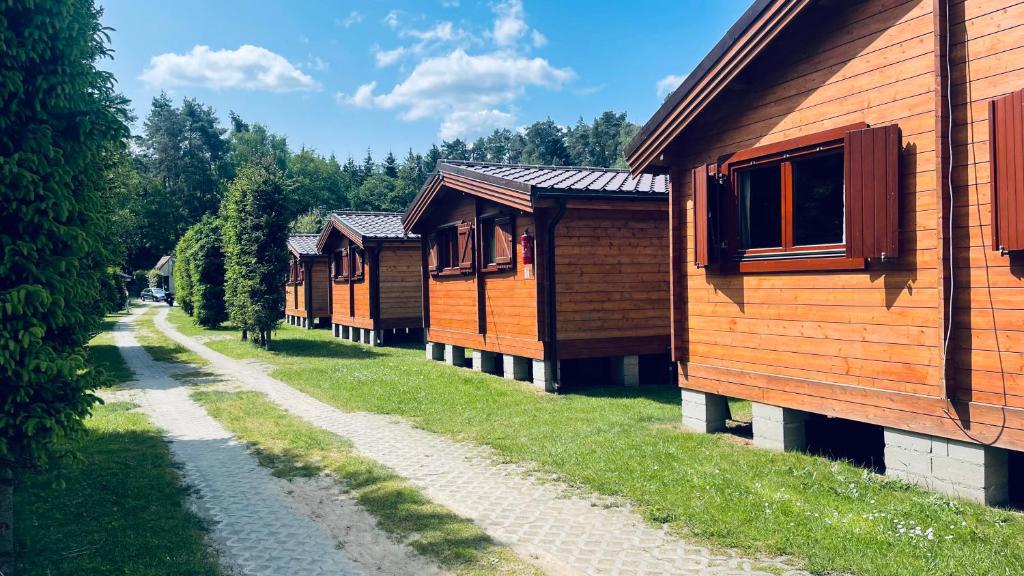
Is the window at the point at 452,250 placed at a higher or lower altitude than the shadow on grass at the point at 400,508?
higher

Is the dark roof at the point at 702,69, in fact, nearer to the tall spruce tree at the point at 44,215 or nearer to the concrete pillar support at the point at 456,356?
the tall spruce tree at the point at 44,215

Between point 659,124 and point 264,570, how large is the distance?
7035 mm

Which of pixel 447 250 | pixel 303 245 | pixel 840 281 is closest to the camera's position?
pixel 840 281

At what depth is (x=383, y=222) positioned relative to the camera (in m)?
25.4

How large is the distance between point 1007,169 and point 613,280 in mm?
8096

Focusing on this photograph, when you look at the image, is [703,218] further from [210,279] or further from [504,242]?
[210,279]

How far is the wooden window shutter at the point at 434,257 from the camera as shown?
18.0 m

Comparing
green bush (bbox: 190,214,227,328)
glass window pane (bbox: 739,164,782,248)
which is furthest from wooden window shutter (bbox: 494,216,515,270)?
green bush (bbox: 190,214,227,328)

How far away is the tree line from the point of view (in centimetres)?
7356

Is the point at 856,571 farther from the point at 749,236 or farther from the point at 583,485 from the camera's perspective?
the point at 749,236

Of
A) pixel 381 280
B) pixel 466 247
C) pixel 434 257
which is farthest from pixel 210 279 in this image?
pixel 466 247

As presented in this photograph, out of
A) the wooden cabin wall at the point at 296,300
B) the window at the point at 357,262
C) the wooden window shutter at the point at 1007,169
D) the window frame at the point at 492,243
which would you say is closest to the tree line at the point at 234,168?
the wooden cabin wall at the point at 296,300

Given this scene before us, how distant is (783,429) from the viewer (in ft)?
26.2

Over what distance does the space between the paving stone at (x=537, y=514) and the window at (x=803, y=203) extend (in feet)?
10.9
